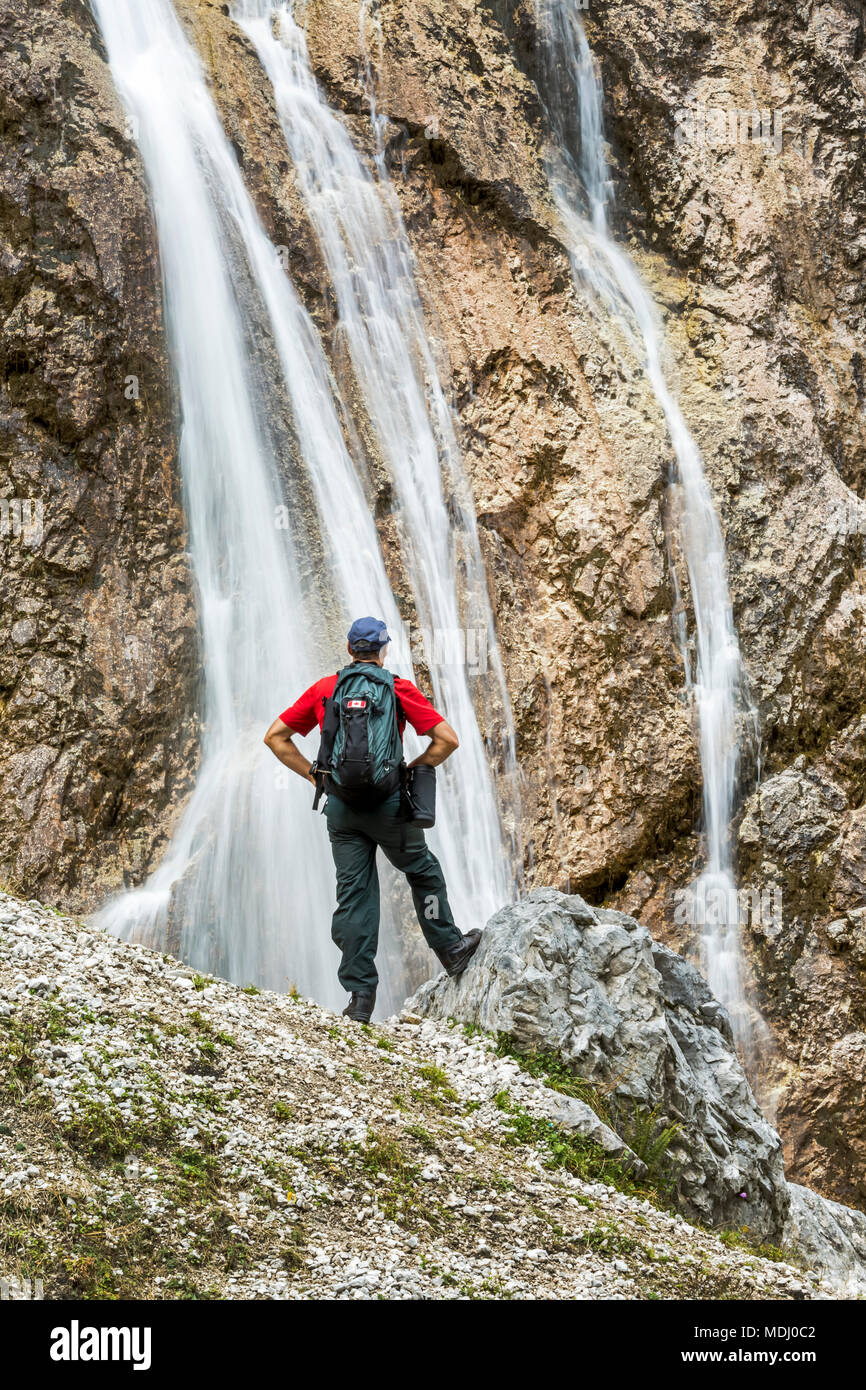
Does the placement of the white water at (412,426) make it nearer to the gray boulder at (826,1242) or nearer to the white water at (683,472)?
the white water at (683,472)

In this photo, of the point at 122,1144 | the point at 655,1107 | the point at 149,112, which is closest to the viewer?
the point at 122,1144

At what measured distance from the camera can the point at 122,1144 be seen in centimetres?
464

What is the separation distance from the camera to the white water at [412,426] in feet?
37.3

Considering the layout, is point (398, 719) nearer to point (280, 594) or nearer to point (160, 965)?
point (160, 965)

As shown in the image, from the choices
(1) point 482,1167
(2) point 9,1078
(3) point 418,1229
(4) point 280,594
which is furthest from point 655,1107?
(4) point 280,594

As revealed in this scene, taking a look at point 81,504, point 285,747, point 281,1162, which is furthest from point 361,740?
point 81,504

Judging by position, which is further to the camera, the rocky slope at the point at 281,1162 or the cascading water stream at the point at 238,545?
the cascading water stream at the point at 238,545

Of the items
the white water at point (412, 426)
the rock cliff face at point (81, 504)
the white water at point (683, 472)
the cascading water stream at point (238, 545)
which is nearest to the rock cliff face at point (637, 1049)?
the cascading water stream at point (238, 545)

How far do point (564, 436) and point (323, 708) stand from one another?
715cm

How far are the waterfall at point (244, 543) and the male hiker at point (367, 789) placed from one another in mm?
2970

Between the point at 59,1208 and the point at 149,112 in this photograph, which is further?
the point at 149,112

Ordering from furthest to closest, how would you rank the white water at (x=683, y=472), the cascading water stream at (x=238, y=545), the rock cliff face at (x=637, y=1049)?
1. the white water at (x=683, y=472)
2. the cascading water stream at (x=238, y=545)
3. the rock cliff face at (x=637, y=1049)

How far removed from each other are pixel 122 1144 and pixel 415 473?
8820 millimetres

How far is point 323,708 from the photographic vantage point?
6.75 m
